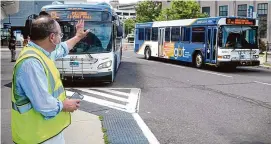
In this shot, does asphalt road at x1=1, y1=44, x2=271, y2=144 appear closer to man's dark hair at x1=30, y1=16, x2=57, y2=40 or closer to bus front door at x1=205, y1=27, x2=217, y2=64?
bus front door at x1=205, y1=27, x2=217, y2=64

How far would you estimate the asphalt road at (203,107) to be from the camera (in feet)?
22.3

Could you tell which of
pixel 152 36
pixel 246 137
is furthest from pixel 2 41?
pixel 246 137

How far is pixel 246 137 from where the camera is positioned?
21.8ft

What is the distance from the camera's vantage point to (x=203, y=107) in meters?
9.42

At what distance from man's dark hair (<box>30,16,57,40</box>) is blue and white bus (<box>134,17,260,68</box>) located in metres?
15.5

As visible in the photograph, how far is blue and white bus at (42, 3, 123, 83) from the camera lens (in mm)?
12219

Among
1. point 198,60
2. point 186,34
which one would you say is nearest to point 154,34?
point 186,34

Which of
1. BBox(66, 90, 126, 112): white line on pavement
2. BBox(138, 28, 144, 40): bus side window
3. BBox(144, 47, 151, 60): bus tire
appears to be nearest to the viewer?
BBox(66, 90, 126, 112): white line on pavement

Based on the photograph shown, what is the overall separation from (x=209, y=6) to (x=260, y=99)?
5227 centimetres

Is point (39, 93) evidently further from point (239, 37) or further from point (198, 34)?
point (198, 34)

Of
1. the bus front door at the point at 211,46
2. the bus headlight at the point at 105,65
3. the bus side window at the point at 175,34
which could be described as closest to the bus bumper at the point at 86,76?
the bus headlight at the point at 105,65

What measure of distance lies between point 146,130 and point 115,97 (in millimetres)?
3938

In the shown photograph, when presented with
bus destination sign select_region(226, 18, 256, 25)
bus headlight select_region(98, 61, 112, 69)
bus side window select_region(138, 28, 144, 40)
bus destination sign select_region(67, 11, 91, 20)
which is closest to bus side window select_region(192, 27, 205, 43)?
bus destination sign select_region(226, 18, 256, 25)

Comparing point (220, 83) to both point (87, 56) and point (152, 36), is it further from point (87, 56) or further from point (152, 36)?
point (152, 36)
